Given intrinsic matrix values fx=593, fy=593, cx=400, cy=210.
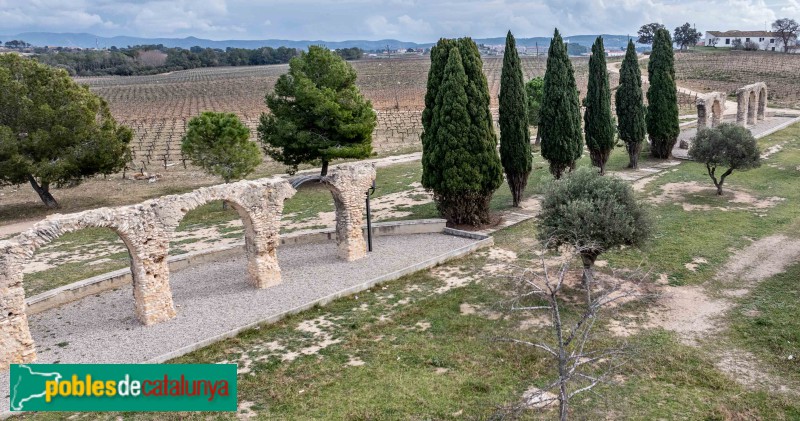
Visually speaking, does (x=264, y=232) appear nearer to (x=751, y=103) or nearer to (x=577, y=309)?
(x=577, y=309)

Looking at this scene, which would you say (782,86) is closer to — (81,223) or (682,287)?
(682,287)

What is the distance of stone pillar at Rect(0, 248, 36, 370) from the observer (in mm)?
13820

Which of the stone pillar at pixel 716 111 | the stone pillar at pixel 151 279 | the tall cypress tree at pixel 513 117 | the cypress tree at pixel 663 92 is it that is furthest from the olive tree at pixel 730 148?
the stone pillar at pixel 151 279

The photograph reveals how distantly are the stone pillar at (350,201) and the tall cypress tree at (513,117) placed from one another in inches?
316

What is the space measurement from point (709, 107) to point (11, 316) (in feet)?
134

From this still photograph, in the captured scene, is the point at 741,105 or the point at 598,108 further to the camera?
the point at 741,105

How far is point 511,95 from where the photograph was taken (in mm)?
25938

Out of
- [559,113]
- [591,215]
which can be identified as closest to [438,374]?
[591,215]

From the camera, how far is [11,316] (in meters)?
14.0

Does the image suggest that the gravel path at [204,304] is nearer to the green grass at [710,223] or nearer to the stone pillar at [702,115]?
the green grass at [710,223]

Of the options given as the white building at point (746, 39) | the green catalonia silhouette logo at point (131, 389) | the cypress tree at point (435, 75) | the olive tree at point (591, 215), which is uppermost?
the white building at point (746, 39)

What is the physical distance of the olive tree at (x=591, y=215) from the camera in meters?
16.8

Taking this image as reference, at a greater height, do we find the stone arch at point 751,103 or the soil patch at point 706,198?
the stone arch at point 751,103

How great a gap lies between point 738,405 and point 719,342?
3.02 m
